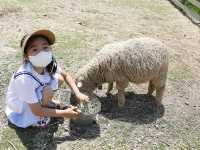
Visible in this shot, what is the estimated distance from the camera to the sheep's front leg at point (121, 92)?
6.76 metres

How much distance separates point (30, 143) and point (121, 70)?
6.12 ft

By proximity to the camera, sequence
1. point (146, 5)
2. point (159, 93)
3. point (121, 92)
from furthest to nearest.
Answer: point (146, 5) < point (159, 93) < point (121, 92)

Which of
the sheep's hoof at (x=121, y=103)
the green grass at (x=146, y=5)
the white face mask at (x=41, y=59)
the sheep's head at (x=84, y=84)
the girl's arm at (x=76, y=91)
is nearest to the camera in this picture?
the white face mask at (x=41, y=59)

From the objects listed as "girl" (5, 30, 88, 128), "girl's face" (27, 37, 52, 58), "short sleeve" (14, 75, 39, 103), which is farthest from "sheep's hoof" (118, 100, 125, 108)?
"girl's face" (27, 37, 52, 58)

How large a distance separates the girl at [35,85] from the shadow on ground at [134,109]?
1.11 m

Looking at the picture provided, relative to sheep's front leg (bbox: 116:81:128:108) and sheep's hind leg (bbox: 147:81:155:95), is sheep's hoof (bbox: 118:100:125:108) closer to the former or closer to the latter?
sheep's front leg (bbox: 116:81:128:108)

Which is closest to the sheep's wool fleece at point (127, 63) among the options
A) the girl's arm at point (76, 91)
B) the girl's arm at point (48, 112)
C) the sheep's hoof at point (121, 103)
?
the sheep's hoof at point (121, 103)

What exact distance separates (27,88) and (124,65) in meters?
1.82

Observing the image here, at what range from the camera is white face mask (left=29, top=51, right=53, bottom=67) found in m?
5.28

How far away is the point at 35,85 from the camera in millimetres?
5398

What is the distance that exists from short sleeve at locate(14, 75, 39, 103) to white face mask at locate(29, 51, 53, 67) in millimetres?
210

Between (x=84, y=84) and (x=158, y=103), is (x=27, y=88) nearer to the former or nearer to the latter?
(x=84, y=84)

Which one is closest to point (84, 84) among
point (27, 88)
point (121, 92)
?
point (121, 92)

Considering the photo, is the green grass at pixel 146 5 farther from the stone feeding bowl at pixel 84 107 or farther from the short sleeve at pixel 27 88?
the short sleeve at pixel 27 88
